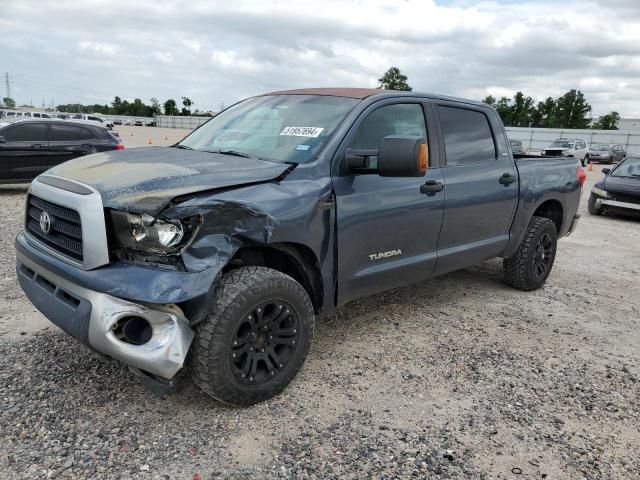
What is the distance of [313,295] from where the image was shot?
3443mm

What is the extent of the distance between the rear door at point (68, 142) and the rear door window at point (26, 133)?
0.56ft

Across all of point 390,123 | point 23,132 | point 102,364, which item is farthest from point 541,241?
point 23,132

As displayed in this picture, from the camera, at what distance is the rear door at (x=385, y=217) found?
11.3 ft

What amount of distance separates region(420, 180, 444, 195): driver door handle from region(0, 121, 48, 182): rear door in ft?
28.6

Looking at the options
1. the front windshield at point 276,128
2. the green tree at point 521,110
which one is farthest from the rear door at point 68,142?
the green tree at point 521,110

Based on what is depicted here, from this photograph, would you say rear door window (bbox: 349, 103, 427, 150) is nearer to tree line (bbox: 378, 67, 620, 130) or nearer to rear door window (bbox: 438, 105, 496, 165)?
rear door window (bbox: 438, 105, 496, 165)

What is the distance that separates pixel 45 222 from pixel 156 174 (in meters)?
0.71

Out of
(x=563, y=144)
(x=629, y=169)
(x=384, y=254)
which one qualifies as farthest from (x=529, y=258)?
(x=563, y=144)

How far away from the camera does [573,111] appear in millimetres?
78312

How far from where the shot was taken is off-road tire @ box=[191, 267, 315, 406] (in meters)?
2.74

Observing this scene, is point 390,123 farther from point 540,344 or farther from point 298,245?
point 540,344

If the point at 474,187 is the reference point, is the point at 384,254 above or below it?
below

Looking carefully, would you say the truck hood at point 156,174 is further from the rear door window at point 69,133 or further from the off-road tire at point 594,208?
the off-road tire at point 594,208

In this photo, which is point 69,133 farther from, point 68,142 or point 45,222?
point 45,222
